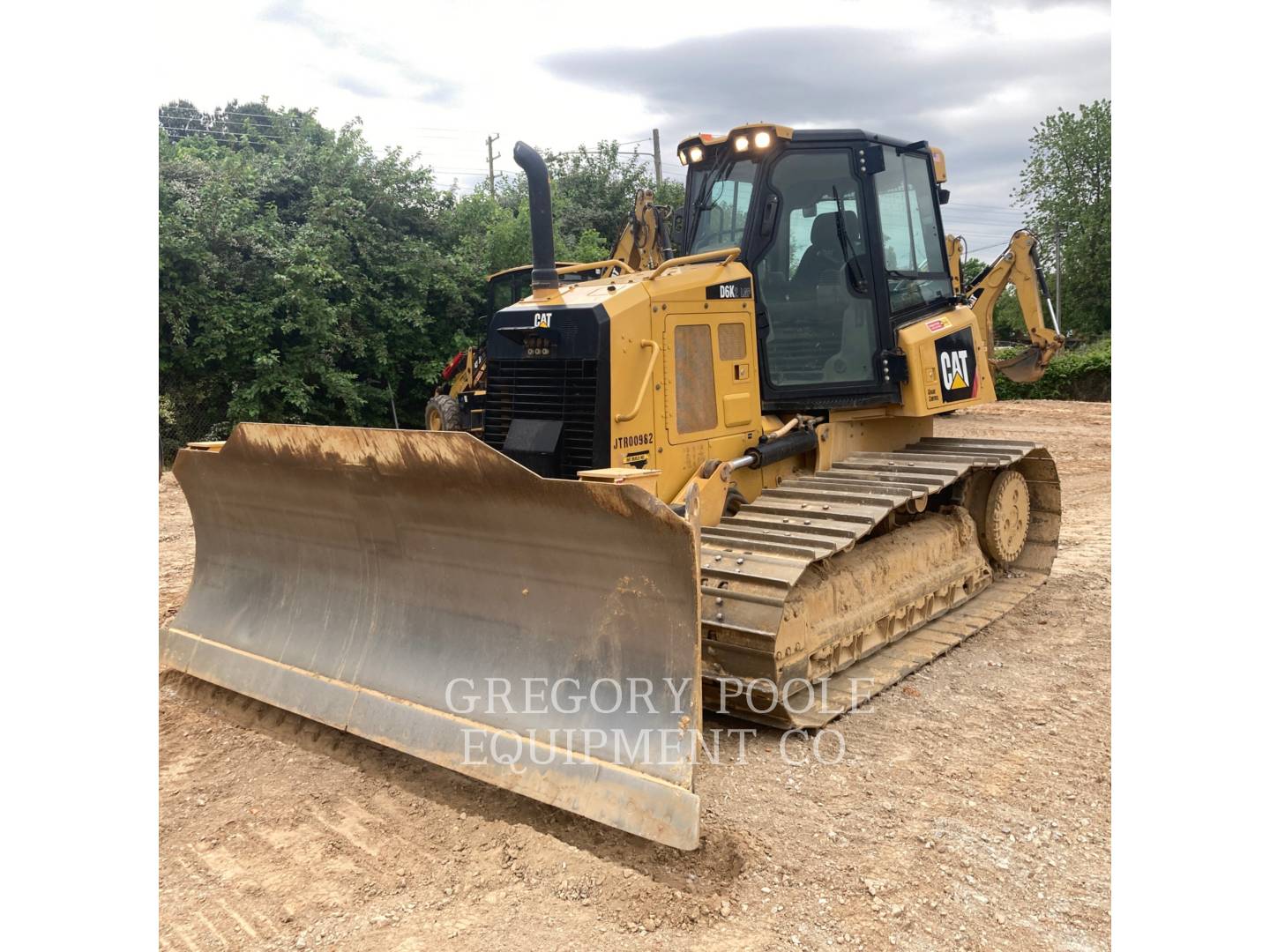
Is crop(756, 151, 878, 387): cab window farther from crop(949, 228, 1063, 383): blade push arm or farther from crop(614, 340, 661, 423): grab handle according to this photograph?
crop(949, 228, 1063, 383): blade push arm

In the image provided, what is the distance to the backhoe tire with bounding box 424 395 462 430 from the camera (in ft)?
45.8

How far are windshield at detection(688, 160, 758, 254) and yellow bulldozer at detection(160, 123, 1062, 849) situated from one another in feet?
0.07

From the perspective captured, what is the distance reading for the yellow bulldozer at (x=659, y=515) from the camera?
143 inches

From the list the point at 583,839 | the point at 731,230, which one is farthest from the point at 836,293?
the point at 583,839

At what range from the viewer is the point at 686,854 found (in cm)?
335

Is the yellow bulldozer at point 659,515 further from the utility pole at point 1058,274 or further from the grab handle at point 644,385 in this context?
the utility pole at point 1058,274

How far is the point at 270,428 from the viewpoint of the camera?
458 cm

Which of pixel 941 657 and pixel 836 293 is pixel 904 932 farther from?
pixel 836 293

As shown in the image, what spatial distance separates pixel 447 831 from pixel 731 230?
3559 millimetres

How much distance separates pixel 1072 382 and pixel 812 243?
61.9ft

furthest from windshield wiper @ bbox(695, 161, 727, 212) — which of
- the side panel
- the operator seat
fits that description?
the side panel

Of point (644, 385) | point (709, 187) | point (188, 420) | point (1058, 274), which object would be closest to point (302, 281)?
point (188, 420)

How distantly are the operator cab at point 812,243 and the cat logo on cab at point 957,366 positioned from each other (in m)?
0.35

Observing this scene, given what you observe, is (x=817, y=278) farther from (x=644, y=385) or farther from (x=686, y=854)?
(x=686, y=854)
